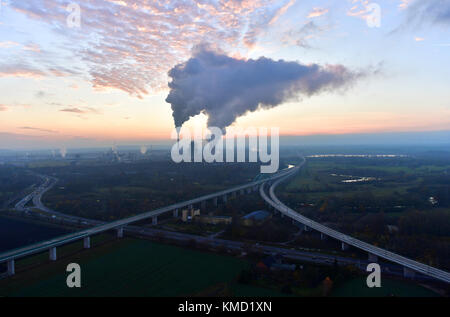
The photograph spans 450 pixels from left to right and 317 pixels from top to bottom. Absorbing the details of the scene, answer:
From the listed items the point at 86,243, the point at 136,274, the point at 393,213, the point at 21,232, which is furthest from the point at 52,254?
the point at 393,213

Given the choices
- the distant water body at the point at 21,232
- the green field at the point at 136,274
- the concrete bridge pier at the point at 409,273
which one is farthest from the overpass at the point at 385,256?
the distant water body at the point at 21,232

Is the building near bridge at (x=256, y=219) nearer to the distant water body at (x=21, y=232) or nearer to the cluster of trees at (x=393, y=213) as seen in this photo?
the cluster of trees at (x=393, y=213)

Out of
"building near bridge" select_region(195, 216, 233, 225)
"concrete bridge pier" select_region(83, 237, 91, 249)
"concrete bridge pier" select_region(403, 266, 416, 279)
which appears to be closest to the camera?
"concrete bridge pier" select_region(403, 266, 416, 279)

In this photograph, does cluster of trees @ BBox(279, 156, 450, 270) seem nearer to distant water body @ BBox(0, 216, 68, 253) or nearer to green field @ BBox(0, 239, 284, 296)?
green field @ BBox(0, 239, 284, 296)

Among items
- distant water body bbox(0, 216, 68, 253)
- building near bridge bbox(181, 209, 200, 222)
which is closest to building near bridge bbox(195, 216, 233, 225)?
building near bridge bbox(181, 209, 200, 222)

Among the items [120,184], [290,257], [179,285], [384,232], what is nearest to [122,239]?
[179,285]

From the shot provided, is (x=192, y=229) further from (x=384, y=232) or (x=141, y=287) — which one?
(x=384, y=232)
